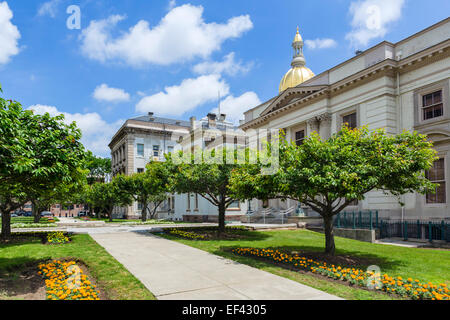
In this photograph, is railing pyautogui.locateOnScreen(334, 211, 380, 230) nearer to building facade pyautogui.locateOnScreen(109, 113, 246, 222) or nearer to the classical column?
the classical column

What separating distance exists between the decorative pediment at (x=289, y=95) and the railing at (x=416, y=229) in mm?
12471

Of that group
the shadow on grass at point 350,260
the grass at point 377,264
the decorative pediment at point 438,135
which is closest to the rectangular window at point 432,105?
the decorative pediment at point 438,135

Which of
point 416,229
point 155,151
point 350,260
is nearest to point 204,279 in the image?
point 350,260

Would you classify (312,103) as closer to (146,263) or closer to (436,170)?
(436,170)

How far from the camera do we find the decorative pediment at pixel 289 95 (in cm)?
2900

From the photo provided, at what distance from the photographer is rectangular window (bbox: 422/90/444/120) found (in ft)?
67.6

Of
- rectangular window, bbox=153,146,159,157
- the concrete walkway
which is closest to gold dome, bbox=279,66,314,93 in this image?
the concrete walkway

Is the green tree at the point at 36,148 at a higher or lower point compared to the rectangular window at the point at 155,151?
lower

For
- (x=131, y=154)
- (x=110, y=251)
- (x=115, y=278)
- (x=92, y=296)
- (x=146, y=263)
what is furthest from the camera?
(x=131, y=154)

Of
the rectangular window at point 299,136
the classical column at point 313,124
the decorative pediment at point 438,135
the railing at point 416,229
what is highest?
the classical column at point 313,124

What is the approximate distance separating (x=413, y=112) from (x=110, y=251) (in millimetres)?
20322

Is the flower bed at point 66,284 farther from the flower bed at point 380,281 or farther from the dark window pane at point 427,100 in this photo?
the dark window pane at point 427,100

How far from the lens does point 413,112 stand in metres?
21.9
